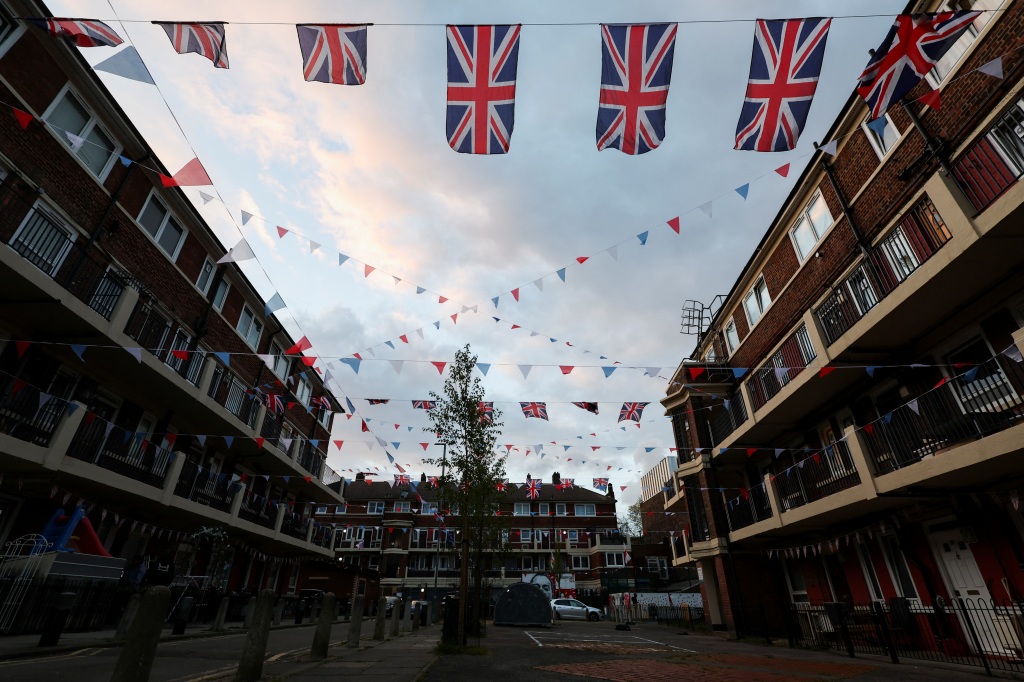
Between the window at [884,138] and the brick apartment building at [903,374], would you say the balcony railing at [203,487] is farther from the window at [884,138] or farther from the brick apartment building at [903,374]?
the window at [884,138]

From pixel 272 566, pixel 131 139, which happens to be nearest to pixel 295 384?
pixel 272 566

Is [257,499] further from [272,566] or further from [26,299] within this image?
[26,299]

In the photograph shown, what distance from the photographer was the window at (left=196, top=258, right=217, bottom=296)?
17578mm

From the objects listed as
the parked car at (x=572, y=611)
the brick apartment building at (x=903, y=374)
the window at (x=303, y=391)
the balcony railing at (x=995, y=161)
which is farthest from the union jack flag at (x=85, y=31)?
the parked car at (x=572, y=611)

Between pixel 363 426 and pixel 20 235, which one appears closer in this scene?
pixel 20 235

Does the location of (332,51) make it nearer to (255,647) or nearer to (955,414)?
(255,647)

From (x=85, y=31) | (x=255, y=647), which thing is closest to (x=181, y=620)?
(x=255, y=647)

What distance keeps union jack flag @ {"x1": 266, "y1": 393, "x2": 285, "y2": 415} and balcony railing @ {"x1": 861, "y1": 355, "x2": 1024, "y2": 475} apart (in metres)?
21.0

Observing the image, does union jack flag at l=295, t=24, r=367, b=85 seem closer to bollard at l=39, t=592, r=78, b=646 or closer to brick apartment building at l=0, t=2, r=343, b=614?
brick apartment building at l=0, t=2, r=343, b=614

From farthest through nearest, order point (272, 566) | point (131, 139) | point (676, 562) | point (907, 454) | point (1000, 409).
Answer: point (272, 566)
point (676, 562)
point (131, 139)
point (907, 454)
point (1000, 409)

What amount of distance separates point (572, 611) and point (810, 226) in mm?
27871

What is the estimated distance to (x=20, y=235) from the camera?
34.0 ft

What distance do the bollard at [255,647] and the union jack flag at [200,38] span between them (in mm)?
6959

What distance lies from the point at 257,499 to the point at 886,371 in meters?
22.4
